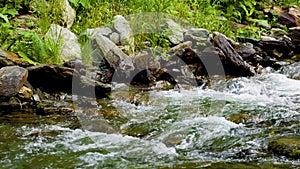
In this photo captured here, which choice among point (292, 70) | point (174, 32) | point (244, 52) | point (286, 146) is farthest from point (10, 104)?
point (292, 70)

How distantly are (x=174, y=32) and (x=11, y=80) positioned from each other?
139 inches

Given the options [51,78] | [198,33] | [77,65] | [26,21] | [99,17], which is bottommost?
[51,78]

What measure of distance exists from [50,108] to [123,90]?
1.22 meters

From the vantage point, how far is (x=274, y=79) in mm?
6395

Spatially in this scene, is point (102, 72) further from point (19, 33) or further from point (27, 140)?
point (27, 140)

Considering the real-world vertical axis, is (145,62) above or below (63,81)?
above

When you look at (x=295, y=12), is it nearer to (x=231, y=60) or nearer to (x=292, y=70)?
(x=292, y=70)

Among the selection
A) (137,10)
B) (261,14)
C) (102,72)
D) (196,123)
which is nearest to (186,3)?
(137,10)

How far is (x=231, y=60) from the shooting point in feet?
20.7

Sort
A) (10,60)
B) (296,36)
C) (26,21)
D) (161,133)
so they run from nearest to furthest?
(161,133) < (10,60) < (26,21) < (296,36)

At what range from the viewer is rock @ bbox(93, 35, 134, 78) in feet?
18.5

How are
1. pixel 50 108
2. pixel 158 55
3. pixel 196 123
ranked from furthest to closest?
pixel 158 55, pixel 50 108, pixel 196 123

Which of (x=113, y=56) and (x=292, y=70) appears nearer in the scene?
(x=113, y=56)

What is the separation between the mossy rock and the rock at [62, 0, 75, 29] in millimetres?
4602
